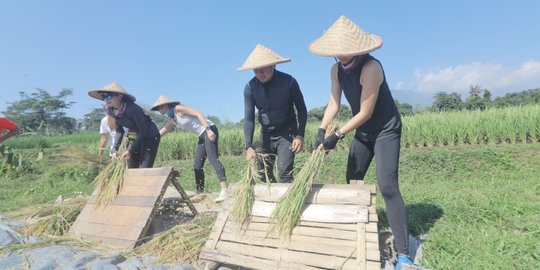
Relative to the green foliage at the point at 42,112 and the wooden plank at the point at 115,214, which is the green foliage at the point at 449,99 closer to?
the wooden plank at the point at 115,214

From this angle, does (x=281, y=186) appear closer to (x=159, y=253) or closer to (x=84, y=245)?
(x=159, y=253)

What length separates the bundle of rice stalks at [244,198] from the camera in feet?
9.19

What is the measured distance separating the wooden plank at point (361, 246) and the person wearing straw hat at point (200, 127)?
7.55ft

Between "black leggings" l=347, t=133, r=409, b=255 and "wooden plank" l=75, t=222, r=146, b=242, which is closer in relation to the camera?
"black leggings" l=347, t=133, r=409, b=255

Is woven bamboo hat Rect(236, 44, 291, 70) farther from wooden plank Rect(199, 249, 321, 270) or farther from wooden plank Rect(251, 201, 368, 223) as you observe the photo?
wooden plank Rect(199, 249, 321, 270)

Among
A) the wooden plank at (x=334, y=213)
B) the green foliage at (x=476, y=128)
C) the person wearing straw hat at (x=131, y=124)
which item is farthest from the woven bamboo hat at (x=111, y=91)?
the green foliage at (x=476, y=128)

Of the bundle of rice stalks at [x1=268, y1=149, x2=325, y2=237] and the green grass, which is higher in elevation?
the bundle of rice stalks at [x1=268, y1=149, x2=325, y2=237]

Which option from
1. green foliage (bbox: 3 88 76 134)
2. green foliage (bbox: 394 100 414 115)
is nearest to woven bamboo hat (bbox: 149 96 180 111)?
green foliage (bbox: 394 100 414 115)

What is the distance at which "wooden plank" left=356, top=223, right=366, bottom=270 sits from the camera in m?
2.23

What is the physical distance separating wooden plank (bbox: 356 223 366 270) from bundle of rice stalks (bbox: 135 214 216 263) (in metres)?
1.27

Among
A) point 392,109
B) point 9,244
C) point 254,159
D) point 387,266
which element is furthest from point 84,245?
point 392,109

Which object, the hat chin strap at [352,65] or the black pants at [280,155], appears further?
the black pants at [280,155]

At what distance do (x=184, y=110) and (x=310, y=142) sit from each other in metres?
4.86

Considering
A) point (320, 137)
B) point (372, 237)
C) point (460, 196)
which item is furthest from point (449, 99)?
point (372, 237)
